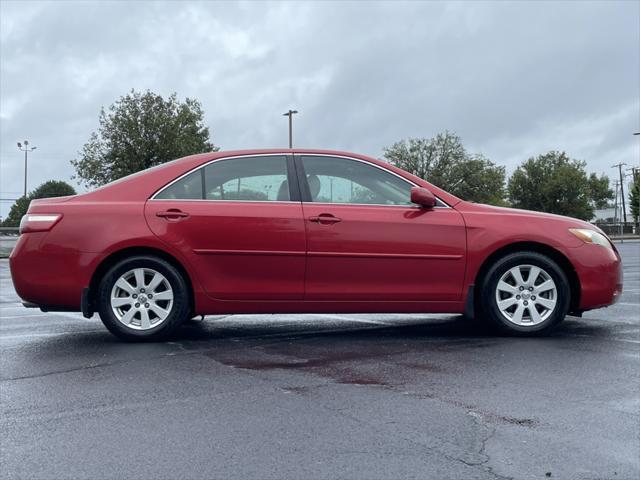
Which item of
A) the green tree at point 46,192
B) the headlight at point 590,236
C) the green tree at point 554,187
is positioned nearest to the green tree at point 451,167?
the green tree at point 554,187

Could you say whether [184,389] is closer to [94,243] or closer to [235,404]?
[235,404]

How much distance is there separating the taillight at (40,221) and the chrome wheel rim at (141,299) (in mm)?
733

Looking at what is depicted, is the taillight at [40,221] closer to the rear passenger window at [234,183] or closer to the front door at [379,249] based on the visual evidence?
the rear passenger window at [234,183]

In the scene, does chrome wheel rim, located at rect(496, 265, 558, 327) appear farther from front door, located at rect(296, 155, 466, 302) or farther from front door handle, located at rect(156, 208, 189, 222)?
front door handle, located at rect(156, 208, 189, 222)

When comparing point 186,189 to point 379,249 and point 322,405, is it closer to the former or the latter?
point 379,249

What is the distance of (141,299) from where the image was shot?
240 inches

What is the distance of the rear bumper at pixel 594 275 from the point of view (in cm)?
646

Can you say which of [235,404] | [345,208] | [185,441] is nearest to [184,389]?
[235,404]

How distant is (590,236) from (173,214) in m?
3.60

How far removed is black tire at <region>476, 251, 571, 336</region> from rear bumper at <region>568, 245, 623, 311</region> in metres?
0.14

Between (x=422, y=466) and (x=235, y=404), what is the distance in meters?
1.31

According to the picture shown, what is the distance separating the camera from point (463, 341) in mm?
6223

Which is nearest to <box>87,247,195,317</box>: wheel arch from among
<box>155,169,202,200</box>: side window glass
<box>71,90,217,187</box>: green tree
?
<box>155,169,202,200</box>: side window glass

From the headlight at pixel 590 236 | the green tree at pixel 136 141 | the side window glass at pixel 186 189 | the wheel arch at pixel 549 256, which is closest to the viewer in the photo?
the side window glass at pixel 186 189
